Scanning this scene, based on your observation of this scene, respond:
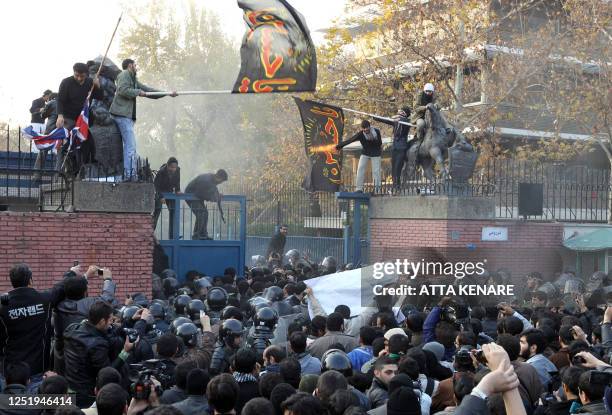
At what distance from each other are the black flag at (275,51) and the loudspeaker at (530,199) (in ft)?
24.4

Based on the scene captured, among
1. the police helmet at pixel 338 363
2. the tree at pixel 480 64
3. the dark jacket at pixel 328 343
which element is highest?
the tree at pixel 480 64

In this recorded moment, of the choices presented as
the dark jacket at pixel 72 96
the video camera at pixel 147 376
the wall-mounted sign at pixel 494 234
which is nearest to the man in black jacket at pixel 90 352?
the video camera at pixel 147 376

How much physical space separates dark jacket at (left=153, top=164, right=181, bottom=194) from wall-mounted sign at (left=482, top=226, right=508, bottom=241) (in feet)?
22.2

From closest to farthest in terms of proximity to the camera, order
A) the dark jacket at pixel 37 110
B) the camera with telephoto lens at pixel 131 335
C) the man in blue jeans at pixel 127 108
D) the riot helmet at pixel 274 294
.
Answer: the camera with telephoto lens at pixel 131 335 < the riot helmet at pixel 274 294 < the man in blue jeans at pixel 127 108 < the dark jacket at pixel 37 110

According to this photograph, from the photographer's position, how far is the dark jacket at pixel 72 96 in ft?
44.7

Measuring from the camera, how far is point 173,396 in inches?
227

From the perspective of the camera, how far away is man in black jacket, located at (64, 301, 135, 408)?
20.5 ft

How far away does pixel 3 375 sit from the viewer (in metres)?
7.09

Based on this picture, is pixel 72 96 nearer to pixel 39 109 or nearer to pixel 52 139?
pixel 52 139

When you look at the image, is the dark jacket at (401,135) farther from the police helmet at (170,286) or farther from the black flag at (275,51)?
the police helmet at (170,286)

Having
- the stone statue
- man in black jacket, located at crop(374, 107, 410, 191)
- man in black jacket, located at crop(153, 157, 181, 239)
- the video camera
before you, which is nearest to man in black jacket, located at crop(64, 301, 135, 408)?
the video camera

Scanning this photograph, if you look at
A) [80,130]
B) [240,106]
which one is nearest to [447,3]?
[80,130]

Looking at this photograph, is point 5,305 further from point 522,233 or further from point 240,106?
point 240,106

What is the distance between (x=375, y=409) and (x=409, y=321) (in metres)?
2.91
